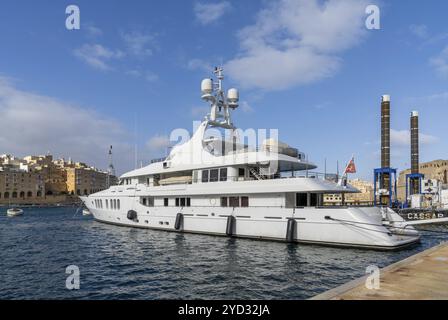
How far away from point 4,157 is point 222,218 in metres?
176

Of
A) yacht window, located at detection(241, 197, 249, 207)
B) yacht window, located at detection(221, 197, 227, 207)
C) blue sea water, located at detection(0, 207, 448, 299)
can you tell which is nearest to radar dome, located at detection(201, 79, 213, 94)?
yacht window, located at detection(221, 197, 227, 207)

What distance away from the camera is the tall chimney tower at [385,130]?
57772mm

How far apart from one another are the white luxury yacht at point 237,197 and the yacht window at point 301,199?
0.07 m

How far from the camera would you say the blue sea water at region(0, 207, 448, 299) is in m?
13.0

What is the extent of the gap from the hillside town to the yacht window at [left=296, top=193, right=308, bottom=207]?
375 ft

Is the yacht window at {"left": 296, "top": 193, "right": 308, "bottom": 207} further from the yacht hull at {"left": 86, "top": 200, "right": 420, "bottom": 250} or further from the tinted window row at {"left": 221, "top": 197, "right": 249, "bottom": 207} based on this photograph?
the tinted window row at {"left": 221, "top": 197, "right": 249, "bottom": 207}

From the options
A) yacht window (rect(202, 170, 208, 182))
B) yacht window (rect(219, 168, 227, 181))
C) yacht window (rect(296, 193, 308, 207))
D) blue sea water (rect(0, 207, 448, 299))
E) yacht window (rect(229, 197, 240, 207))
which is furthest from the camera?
yacht window (rect(202, 170, 208, 182))

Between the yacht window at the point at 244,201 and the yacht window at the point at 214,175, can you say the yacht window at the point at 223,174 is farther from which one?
Answer: the yacht window at the point at 244,201

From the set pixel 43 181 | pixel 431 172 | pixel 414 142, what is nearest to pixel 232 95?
pixel 414 142

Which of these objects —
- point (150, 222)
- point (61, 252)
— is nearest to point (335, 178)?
point (150, 222)

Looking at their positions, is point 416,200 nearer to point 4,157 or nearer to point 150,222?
point 150,222

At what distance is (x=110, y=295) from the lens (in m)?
12.8
